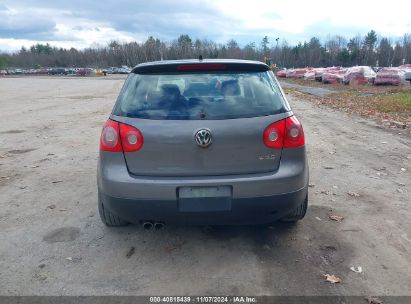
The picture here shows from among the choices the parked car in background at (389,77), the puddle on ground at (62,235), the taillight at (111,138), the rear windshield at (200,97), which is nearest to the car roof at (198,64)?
the rear windshield at (200,97)

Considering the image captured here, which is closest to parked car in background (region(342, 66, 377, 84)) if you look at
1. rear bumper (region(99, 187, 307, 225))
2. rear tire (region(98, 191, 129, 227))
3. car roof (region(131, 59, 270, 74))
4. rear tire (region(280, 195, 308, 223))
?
rear tire (region(280, 195, 308, 223))

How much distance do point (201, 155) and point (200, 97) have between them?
53 cm

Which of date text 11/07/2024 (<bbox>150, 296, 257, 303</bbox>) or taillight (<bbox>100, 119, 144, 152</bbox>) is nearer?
date text 11/07/2024 (<bbox>150, 296, 257, 303</bbox>)

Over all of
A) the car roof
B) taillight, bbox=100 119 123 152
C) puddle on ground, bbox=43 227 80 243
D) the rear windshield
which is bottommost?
puddle on ground, bbox=43 227 80 243

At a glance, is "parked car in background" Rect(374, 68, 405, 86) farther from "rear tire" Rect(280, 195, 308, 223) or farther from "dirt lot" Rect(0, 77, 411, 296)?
"rear tire" Rect(280, 195, 308, 223)

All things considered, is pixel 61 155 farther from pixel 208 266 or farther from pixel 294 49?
pixel 294 49

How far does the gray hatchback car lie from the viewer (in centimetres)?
322

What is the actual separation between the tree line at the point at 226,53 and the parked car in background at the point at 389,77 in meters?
71.0

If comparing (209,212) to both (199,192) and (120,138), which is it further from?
(120,138)

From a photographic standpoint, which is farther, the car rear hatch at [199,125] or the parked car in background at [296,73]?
the parked car in background at [296,73]

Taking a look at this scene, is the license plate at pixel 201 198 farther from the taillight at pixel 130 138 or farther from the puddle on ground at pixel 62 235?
the puddle on ground at pixel 62 235

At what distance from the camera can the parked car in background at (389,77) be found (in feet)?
94.6

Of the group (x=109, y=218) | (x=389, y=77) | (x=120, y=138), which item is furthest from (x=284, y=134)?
(x=389, y=77)

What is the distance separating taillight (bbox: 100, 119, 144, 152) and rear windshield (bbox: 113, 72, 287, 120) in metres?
0.13
